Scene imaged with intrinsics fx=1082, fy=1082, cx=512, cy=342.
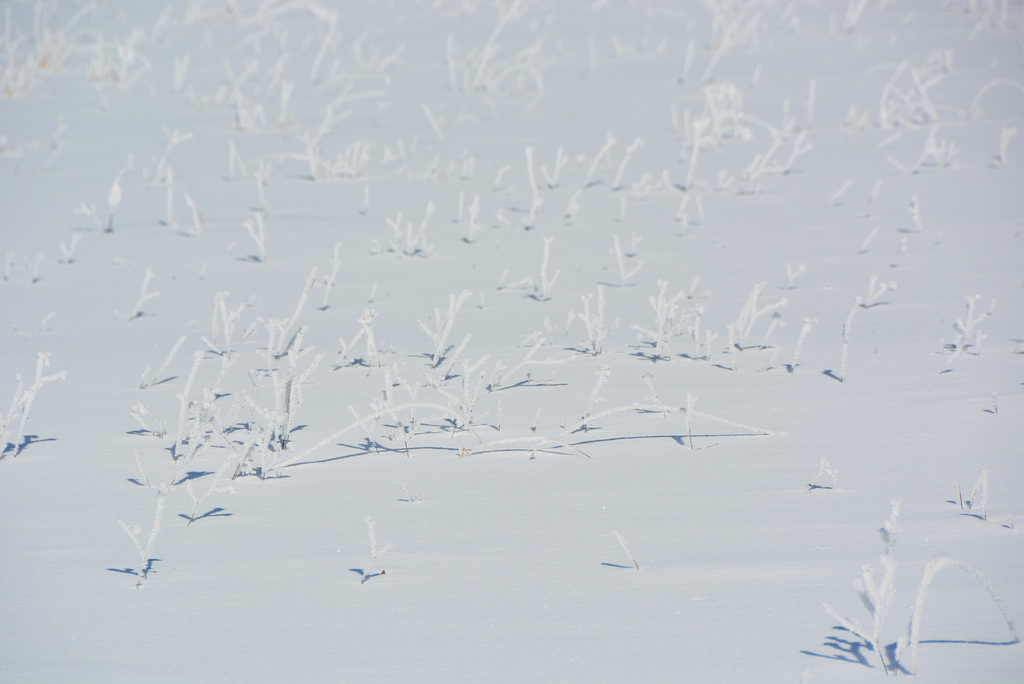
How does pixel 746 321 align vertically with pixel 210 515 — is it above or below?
above

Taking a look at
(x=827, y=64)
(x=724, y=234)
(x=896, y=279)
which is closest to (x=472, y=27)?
Result: (x=827, y=64)

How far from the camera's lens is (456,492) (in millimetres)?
2314

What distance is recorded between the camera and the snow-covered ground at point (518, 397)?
5.62 feet

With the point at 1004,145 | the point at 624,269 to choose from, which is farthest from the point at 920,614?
the point at 1004,145

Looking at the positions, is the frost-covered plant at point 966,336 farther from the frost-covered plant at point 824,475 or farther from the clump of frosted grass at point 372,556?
the clump of frosted grass at point 372,556

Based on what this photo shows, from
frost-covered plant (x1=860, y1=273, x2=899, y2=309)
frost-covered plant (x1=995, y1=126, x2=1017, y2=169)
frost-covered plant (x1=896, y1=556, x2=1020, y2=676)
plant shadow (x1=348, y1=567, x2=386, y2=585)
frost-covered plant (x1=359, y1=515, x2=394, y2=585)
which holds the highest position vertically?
frost-covered plant (x1=995, y1=126, x2=1017, y2=169)

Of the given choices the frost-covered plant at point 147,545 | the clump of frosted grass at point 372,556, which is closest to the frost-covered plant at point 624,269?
the clump of frosted grass at point 372,556

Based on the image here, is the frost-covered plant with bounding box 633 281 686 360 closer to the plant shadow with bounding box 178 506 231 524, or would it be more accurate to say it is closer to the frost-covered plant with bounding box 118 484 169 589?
the plant shadow with bounding box 178 506 231 524

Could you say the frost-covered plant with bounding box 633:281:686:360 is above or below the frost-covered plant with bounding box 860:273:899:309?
below

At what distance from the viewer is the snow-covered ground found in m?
1.71

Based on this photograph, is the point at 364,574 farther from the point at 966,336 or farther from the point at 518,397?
the point at 966,336

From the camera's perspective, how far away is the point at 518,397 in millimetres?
2953

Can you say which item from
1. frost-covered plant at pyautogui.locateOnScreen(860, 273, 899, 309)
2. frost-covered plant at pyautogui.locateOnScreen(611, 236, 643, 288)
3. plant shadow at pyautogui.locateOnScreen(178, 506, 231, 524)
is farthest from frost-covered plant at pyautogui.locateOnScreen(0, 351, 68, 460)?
frost-covered plant at pyautogui.locateOnScreen(860, 273, 899, 309)

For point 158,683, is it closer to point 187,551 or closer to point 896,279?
point 187,551
